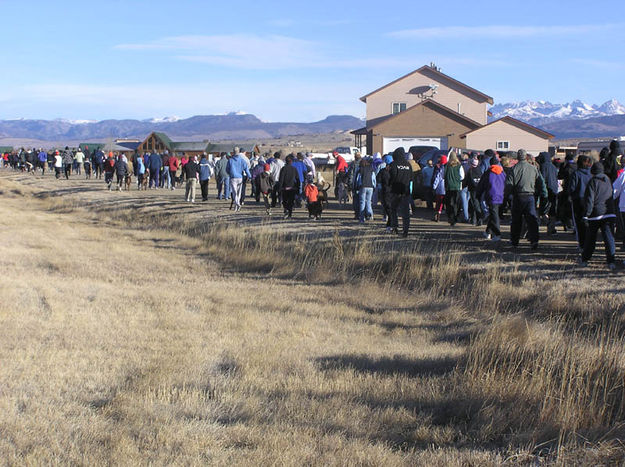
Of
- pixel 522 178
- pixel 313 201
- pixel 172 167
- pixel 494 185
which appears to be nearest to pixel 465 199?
pixel 494 185

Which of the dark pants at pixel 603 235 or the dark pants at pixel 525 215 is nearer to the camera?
the dark pants at pixel 603 235

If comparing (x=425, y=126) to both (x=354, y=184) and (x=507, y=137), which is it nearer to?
(x=507, y=137)

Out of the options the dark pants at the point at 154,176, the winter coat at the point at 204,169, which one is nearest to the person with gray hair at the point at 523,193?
the winter coat at the point at 204,169

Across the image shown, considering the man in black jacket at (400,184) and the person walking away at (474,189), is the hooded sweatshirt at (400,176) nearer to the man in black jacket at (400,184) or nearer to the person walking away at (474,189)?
the man in black jacket at (400,184)

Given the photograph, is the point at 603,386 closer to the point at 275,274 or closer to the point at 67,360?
the point at 67,360

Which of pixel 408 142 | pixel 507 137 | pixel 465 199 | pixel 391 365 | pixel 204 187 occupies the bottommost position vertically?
pixel 391 365

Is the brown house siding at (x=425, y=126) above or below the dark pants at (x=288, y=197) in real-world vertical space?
above

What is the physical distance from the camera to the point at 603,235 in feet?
38.4

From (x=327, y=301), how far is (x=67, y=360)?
4.45 meters

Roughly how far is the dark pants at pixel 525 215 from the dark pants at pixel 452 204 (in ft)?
11.1

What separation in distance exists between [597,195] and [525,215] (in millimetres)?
2362

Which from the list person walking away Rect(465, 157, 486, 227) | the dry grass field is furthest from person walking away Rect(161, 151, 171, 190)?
person walking away Rect(465, 157, 486, 227)

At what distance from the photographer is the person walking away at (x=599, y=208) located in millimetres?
11336

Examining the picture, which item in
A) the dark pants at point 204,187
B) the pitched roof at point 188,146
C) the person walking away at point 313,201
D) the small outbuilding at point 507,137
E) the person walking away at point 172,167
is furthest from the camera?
the pitched roof at point 188,146
